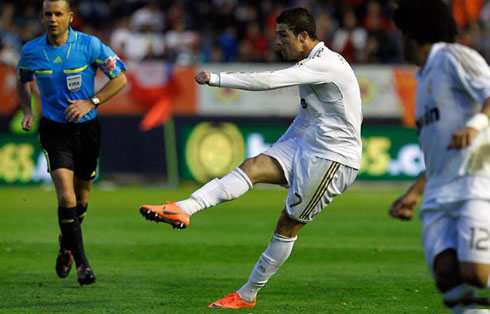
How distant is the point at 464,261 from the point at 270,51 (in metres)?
17.5

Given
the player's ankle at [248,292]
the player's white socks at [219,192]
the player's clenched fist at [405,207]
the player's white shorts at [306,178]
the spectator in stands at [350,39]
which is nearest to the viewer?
the player's clenched fist at [405,207]

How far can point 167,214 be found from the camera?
6887mm

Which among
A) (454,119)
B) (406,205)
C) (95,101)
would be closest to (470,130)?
(454,119)

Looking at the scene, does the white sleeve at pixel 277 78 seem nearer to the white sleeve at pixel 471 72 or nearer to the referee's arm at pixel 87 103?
the white sleeve at pixel 471 72

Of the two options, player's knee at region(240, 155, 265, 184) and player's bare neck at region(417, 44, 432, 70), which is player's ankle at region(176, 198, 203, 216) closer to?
player's knee at region(240, 155, 265, 184)

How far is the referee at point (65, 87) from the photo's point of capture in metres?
9.05

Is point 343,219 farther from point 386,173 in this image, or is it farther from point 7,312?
point 7,312

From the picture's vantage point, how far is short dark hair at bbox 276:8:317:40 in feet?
25.6

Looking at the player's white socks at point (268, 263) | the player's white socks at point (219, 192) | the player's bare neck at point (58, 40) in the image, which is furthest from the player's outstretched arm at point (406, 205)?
the player's bare neck at point (58, 40)

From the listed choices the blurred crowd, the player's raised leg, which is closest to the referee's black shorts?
the player's raised leg

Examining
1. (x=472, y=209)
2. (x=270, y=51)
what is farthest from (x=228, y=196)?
(x=270, y=51)

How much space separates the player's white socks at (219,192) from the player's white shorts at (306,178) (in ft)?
1.28

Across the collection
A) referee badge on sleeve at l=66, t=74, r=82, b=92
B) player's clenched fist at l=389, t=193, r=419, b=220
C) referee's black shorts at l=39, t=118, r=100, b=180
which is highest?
referee badge on sleeve at l=66, t=74, r=82, b=92

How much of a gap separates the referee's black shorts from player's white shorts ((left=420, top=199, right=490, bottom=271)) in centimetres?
435
